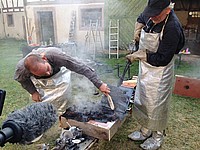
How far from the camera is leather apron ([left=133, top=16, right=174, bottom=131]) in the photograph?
219 centimetres

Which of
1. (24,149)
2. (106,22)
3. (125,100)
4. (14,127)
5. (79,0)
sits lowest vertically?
(24,149)

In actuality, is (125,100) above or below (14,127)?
below

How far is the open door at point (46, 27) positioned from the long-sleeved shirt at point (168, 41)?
29.7ft

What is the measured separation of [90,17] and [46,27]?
3098 millimetres

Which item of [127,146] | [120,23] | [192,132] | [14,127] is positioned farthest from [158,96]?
[120,23]

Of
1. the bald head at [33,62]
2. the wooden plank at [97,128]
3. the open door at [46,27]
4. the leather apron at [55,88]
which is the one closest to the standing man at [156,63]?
the wooden plank at [97,128]

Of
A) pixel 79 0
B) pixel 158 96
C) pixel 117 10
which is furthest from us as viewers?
pixel 79 0

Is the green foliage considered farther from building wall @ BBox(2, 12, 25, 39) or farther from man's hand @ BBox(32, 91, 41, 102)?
building wall @ BBox(2, 12, 25, 39)

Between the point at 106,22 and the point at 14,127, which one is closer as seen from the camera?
the point at 14,127

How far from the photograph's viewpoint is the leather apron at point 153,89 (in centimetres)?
219

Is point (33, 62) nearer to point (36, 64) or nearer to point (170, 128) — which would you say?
point (36, 64)

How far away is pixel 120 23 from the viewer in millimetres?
8422

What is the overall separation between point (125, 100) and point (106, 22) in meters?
6.64

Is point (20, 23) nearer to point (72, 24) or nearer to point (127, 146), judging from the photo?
point (72, 24)
